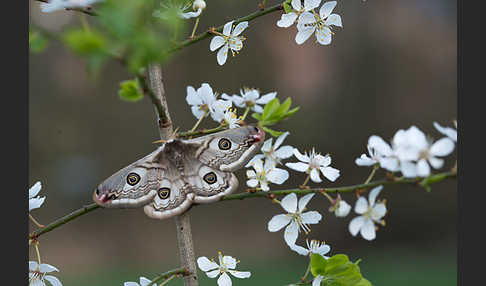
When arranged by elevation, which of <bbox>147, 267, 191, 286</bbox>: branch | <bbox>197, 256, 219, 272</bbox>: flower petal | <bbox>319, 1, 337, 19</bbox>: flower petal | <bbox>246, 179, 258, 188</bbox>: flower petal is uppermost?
<bbox>319, 1, 337, 19</bbox>: flower petal

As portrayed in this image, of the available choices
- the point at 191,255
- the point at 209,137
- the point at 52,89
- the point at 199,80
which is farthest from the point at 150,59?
the point at 52,89

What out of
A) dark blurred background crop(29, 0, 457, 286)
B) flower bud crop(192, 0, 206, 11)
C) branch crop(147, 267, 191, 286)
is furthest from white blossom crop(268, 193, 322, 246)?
dark blurred background crop(29, 0, 457, 286)

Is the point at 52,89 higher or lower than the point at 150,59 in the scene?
higher

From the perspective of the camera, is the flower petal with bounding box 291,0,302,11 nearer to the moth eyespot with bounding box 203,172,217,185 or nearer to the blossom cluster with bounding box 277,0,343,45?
the blossom cluster with bounding box 277,0,343,45

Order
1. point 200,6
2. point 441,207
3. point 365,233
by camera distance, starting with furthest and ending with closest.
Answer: point 441,207, point 200,6, point 365,233

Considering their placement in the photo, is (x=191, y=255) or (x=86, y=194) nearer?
(x=191, y=255)

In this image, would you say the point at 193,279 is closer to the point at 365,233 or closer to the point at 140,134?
the point at 365,233
